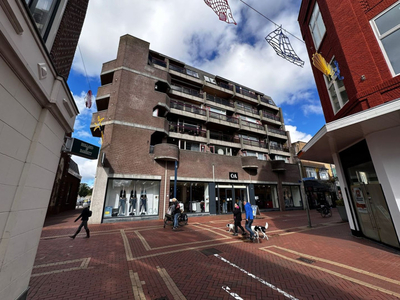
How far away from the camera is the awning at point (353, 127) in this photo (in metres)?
5.11

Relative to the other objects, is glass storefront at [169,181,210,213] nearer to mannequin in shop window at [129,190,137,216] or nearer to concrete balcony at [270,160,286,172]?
mannequin in shop window at [129,190,137,216]

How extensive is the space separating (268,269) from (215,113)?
66.7 ft

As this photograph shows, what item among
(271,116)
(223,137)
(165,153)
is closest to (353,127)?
(165,153)

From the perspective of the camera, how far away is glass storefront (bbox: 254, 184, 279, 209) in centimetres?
2189

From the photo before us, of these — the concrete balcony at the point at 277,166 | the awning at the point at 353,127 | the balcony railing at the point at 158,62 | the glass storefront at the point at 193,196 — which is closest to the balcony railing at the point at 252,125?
the concrete balcony at the point at 277,166

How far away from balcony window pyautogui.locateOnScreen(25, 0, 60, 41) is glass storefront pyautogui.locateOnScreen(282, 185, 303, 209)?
26264mm

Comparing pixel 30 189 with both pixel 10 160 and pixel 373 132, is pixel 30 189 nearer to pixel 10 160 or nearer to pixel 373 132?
pixel 10 160

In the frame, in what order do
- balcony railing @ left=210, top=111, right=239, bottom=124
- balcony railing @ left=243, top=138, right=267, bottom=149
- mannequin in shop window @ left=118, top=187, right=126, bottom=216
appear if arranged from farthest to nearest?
balcony railing @ left=243, top=138, right=267, bottom=149, balcony railing @ left=210, top=111, right=239, bottom=124, mannequin in shop window @ left=118, top=187, right=126, bottom=216

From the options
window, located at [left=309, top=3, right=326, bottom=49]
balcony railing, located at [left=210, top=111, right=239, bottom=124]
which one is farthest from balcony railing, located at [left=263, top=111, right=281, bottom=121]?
window, located at [left=309, top=3, right=326, bottom=49]

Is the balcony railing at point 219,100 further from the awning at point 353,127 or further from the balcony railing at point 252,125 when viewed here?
the awning at point 353,127

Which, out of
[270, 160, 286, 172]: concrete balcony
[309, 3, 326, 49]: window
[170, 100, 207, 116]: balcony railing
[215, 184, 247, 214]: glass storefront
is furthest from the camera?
[270, 160, 286, 172]: concrete balcony

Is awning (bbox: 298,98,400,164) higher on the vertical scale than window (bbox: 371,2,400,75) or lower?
lower

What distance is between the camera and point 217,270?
482 centimetres

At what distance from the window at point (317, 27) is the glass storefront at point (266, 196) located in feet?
53.0
